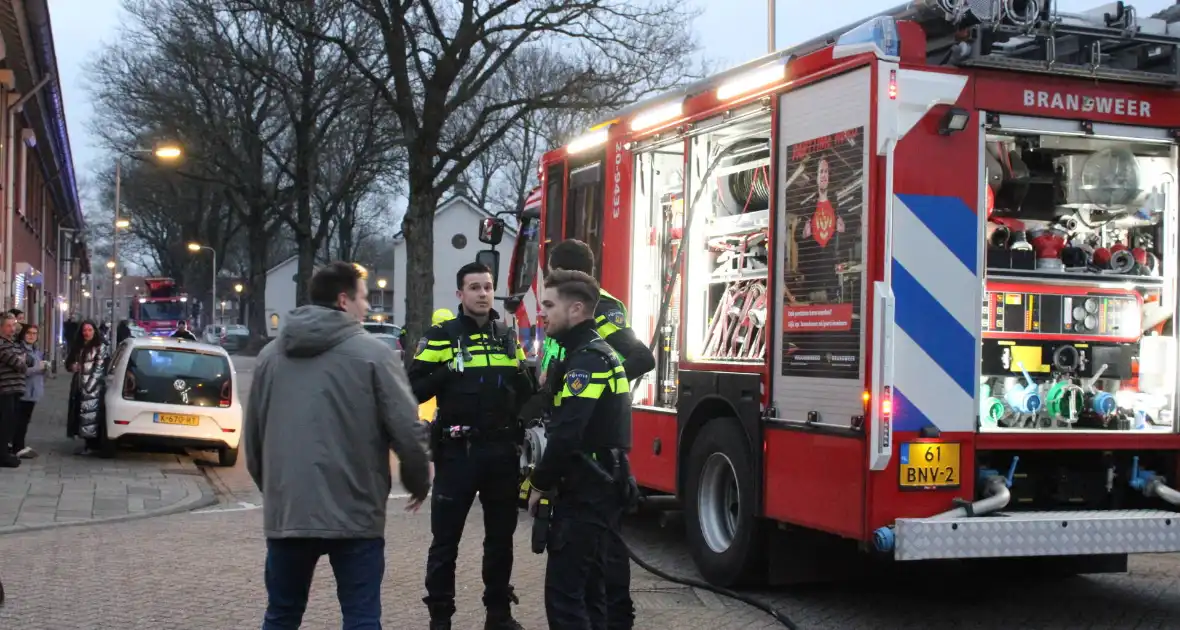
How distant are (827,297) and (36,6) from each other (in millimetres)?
20511

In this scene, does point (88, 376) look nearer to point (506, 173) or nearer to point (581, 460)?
point (581, 460)

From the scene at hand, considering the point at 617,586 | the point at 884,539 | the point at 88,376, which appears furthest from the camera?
the point at 88,376

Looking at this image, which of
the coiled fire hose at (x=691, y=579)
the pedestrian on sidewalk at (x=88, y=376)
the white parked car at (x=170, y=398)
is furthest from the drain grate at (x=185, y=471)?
the coiled fire hose at (x=691, y=579)

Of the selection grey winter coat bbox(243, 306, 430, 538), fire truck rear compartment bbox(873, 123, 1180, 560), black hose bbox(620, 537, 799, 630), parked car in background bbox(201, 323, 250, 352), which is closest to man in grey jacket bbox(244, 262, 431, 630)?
grey winter coat bbox(243, 306, 430, 538)

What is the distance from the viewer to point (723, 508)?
27.2 ft

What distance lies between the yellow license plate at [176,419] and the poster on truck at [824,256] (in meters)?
9.44

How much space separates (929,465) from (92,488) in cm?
889

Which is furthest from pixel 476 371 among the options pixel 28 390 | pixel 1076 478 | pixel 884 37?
pixel 28 390

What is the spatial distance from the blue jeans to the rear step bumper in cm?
279

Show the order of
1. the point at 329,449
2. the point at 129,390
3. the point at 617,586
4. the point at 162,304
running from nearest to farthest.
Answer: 1. the point at 329,449
2. the point at 617,586
3. the point at 129,390
4. the point at 162,304

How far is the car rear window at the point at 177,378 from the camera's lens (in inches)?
596

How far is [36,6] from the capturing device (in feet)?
78.4

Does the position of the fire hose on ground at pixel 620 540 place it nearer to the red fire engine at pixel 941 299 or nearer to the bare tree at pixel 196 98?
the red fire engine at pixel 941 299

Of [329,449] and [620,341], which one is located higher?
[620,341]
